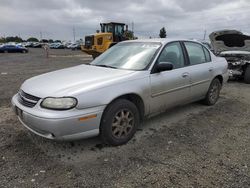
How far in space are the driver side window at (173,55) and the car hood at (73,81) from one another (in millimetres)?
814

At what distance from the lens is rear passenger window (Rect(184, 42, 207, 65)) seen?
4963mm

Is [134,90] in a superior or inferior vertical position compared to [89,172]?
superior

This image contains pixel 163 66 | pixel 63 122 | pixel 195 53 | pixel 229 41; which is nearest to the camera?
pixel 63 122

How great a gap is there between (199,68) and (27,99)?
3296mm

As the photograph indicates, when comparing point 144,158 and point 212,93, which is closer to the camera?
point 144,158

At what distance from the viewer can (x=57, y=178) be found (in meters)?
2.91

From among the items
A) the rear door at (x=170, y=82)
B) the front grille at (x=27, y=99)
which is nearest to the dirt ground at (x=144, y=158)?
the rear door at (x=170, y=82)

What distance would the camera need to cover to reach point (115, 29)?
19562mm

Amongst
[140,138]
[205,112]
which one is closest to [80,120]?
[140,138]

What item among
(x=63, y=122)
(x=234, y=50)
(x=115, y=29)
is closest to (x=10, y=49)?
(x=115, y=29)

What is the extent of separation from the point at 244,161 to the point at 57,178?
7.82 feet

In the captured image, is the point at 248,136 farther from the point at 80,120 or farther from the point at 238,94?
the point at 238,94

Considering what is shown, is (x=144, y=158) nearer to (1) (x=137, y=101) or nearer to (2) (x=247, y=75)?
(1) (x=137, y=101)

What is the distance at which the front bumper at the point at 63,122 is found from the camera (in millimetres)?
3049
